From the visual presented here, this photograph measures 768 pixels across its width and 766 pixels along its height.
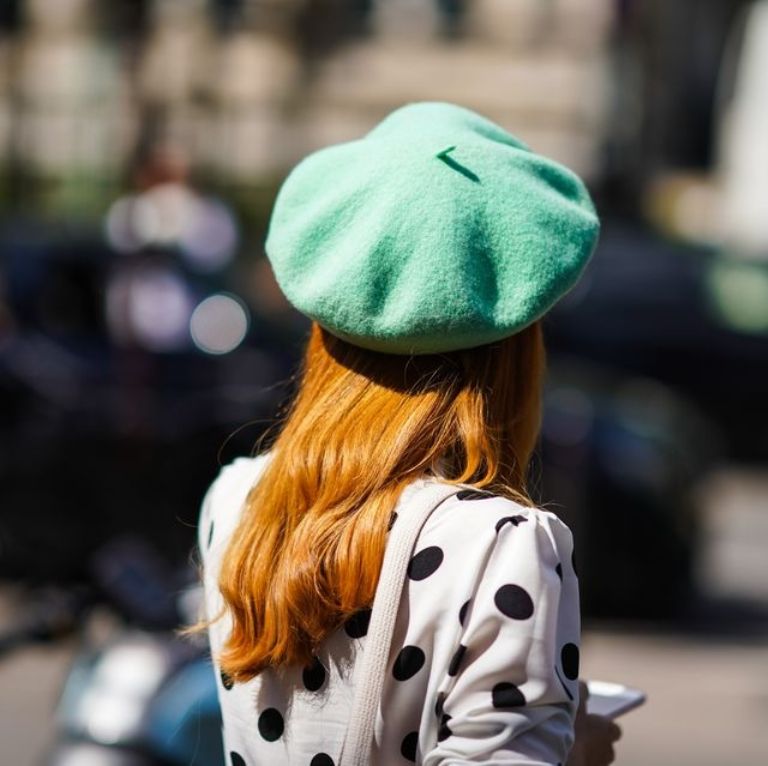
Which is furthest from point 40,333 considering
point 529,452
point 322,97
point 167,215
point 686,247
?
point 322,97

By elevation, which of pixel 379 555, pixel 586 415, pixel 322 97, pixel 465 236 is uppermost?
pixel 465 236

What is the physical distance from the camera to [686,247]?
561 inches

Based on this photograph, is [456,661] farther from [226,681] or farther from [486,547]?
[226,681]

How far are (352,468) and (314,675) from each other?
22 cm

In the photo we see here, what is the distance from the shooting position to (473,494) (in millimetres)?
1775

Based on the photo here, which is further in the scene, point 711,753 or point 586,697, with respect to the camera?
point 711,753

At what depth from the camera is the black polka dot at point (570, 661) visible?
1.73m

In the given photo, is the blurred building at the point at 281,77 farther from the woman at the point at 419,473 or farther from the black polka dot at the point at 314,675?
the black polka dot at the point at 314,675

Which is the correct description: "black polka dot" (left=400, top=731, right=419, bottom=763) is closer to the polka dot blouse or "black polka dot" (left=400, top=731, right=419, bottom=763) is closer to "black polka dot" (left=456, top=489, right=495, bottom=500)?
the polka dot blouse

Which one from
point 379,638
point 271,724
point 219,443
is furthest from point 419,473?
point 219,443

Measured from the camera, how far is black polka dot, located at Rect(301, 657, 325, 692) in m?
1.81

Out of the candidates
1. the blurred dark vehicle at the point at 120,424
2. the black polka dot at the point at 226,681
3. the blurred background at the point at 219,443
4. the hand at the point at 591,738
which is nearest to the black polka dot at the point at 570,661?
the hand at the point at 591,738

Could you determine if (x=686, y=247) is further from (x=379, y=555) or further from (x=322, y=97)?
(x=379, y=555)

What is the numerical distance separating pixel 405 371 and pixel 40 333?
638 centimetres
